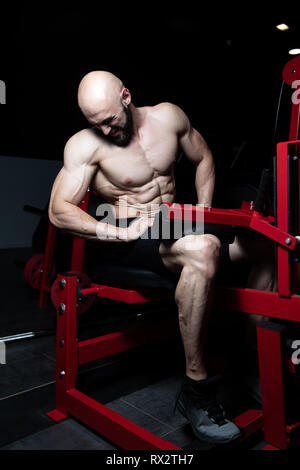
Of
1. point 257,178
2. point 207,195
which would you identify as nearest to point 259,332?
point 207,195

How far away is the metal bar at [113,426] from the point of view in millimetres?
1041

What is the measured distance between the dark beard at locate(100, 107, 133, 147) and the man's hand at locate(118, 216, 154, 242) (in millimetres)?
367

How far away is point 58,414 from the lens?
1.34 meters

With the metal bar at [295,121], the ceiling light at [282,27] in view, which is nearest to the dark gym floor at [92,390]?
the metal bar at [295,121]

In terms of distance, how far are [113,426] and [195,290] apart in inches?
17.6

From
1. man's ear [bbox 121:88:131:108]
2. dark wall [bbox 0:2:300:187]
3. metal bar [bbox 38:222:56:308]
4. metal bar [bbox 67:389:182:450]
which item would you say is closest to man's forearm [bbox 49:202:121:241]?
man's ear [bbox 121:88:131:108]

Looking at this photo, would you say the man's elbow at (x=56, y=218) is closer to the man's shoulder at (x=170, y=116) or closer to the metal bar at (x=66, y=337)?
the metal bar at (x=66, y=337)

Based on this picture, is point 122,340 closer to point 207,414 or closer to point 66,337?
point 66,337

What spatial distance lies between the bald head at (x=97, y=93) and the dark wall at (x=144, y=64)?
2.47 metres

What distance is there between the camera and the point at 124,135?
1.44m

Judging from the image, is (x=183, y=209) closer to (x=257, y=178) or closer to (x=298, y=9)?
(x=257, y=178)

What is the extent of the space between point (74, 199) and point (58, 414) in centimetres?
72

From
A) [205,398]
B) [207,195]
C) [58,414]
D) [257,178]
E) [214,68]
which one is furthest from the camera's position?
[214,68]

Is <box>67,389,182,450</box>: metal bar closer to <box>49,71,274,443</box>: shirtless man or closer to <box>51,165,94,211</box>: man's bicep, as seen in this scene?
<box>49,71,274,443</box>: shirtless man
